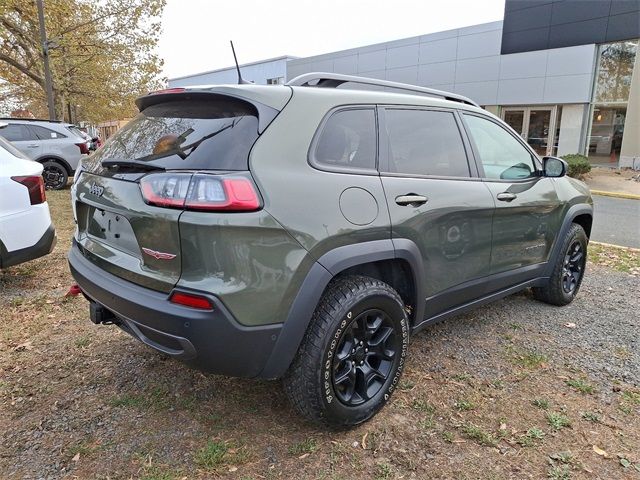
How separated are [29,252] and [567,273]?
4900 millimetres

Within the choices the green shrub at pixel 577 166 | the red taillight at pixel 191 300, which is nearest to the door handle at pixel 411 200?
the red taillight at pixel 191 300

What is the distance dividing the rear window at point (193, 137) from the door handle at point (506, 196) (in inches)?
76.4

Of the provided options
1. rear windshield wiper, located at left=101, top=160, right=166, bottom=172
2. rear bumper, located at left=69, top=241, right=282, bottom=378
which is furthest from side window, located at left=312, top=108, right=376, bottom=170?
rear bumper, located at left=69, top=241, right=282, bottom=378

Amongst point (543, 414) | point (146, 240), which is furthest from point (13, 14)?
point (543, 414)

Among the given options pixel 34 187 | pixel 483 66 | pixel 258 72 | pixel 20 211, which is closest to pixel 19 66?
pixel 34 187

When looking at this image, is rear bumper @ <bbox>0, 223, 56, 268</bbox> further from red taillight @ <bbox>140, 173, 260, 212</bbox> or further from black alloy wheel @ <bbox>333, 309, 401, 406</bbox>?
black alloy wheel @ <bbox>333, 309, 401, 406</bbox>

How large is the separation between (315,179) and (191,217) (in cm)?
62

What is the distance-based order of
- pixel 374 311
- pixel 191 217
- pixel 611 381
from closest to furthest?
pixel 191 217 < pixel 374 311 < pixel 611 381

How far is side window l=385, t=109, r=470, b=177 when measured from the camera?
2793mm

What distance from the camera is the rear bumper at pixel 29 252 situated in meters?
4.14

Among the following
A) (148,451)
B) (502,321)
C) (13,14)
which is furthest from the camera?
(13,14)

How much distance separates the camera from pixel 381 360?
2.68 meters

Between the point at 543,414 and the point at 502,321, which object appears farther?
the point at 502,321

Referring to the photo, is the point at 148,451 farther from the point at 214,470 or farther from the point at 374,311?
the point at 374,311
